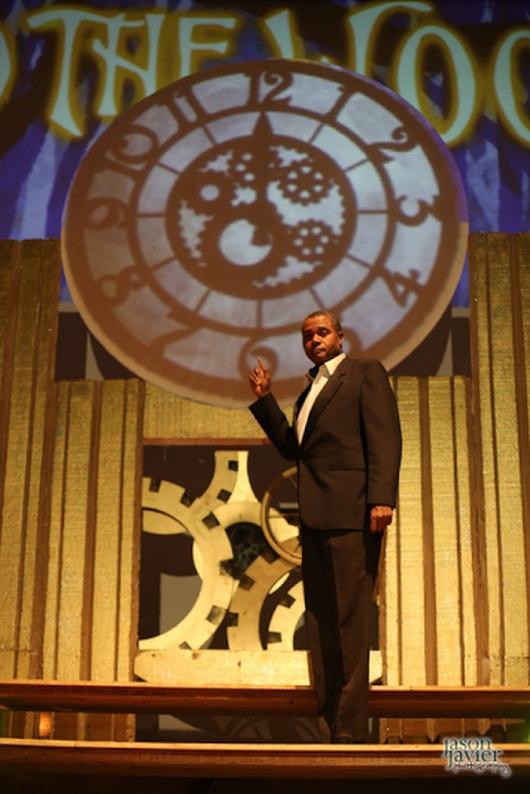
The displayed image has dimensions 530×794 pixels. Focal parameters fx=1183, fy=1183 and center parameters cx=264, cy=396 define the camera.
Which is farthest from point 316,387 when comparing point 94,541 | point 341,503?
point 94,541

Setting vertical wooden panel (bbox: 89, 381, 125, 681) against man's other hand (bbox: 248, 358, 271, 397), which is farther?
vertical wooden panel (bbox: 89, 381, 125, 681)

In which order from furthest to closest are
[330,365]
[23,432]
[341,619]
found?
[23,432]
[330,365]
[341,619]

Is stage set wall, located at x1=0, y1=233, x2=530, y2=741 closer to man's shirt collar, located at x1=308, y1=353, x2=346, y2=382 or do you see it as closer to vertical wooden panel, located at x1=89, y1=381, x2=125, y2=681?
vertical wooden panel, located at x1=89, y1=381, x2=125, y2=681

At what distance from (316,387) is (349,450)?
24 centimetres

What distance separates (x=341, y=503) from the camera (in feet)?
10.3

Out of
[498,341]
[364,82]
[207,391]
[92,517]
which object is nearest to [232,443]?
[207,391]

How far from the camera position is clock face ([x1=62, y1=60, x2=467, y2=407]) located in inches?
170

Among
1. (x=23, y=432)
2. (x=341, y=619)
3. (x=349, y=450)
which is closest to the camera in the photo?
(x=341, y=619)

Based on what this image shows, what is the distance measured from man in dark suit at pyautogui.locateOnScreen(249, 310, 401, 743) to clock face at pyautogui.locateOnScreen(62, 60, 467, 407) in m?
0.97

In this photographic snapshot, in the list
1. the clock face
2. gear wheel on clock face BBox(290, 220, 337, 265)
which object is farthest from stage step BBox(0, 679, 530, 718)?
gear wheel on clock face BBox(290, 220, 337, 265)

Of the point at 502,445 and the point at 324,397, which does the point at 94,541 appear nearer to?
the point at 324,397

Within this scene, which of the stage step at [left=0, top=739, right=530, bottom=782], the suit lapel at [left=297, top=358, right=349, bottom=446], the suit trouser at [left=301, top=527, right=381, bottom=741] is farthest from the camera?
the suit lapel at [left=297, top=358, right=349, bottom=446]

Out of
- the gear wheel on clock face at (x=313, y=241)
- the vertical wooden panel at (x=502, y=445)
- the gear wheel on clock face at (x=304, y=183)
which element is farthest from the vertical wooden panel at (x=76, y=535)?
the vertical wooden panel at (x=502, y=445)

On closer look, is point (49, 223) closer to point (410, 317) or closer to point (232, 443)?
point (232, 443)
